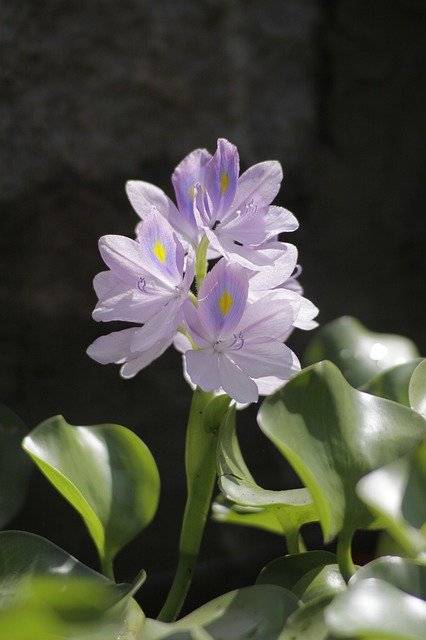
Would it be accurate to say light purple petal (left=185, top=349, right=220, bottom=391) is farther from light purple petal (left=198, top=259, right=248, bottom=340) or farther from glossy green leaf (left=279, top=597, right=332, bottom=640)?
glossy green leaf (left=279, top=597, right=332, bottom=640)

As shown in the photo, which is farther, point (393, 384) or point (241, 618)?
point (393, 384)

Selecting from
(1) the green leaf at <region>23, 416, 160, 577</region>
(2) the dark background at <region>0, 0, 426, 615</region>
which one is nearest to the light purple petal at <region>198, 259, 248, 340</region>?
(1) the green leaf at <region>23, 416, 160, 577</region>

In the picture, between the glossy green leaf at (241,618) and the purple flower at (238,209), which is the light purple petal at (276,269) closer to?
the purple flower at (238,209)

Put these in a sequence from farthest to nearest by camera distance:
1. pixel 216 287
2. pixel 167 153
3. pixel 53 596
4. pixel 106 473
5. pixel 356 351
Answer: pixel 167 153 → pixel 356 351 → pixel 106 473 → pixel 216 287 → pixel 53 596

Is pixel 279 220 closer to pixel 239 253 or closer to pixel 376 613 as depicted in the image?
pixel 239 253

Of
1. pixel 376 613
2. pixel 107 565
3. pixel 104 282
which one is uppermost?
pixel 104 282

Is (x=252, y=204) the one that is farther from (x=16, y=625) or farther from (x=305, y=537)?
(x=305, y=537)

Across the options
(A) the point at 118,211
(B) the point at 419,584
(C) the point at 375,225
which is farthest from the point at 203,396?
(C) the point at 375,225

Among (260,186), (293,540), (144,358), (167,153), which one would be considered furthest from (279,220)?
(167,153)
